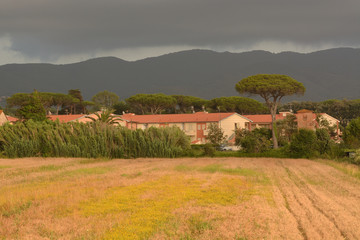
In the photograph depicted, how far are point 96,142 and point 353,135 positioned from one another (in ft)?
92.9

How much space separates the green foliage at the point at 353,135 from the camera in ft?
136

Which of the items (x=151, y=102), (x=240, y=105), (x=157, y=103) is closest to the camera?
(x=240, y=105)

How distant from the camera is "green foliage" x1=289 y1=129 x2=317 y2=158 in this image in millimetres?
39750

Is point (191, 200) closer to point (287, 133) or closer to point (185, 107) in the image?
point (287, 133)

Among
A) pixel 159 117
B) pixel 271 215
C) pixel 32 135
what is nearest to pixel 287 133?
pixel 159 117

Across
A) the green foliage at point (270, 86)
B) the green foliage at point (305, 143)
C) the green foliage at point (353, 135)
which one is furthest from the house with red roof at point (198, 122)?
the green foliage at point (305, 143)

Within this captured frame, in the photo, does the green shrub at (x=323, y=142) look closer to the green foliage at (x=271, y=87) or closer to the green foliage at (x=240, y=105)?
the green foliage at (x=271, y=87)

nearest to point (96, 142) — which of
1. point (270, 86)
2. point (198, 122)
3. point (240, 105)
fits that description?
point (270, 86)

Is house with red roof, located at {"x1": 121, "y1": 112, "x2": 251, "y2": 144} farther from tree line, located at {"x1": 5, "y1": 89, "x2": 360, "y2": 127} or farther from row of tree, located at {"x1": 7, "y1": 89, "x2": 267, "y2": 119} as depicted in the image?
row of tree, located at {"x1": 7, "y1": 89, "x2": 267, "y2": 119}

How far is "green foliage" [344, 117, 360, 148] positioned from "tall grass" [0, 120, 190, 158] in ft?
57.7

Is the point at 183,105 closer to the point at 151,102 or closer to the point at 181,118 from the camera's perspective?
the point at 151,102

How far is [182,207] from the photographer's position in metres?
14.8

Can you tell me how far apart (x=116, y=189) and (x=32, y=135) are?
1134 inches

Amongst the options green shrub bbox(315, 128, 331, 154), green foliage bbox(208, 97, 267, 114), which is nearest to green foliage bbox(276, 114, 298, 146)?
green shrub bbox(315, 128, 331, 154)
